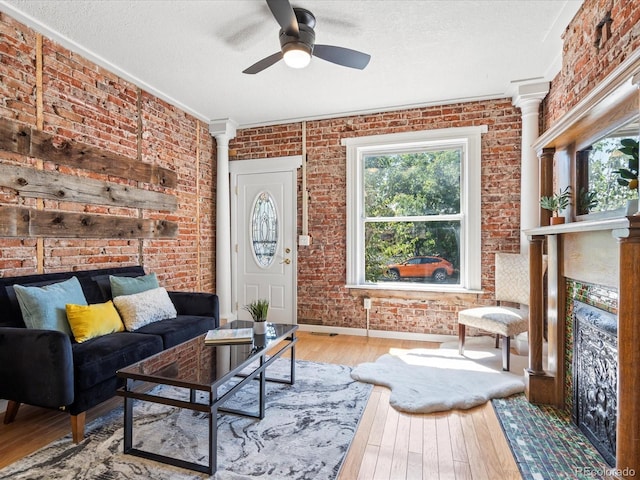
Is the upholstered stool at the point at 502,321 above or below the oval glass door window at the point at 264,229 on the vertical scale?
below

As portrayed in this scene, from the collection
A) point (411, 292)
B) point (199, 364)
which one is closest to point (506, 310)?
point (411, 292)

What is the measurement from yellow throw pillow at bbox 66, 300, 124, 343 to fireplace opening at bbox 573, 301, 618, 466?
311 centimetres

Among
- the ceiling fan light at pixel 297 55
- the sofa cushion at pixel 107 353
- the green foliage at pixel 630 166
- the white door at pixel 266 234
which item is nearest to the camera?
the green foliage at pixel 630 166

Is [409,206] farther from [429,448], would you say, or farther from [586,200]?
[429,448]

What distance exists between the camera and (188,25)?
250cm

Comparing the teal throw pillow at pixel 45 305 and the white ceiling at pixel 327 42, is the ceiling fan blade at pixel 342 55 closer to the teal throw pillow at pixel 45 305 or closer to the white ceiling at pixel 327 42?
the white ceiling at pixel 327 42

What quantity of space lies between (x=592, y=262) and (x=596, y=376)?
2.06ft

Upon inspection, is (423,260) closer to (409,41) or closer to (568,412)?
(568,412)

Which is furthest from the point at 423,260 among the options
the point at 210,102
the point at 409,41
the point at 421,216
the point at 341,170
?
the point at 210,102

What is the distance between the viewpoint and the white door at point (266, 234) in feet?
14.7

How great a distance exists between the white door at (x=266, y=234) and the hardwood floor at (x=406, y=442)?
2.24 m

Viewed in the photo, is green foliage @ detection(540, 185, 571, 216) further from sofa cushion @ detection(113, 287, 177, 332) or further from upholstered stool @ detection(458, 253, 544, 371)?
sofa cushion @ detection(113, 287, 177, 332)

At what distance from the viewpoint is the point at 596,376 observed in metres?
1.87

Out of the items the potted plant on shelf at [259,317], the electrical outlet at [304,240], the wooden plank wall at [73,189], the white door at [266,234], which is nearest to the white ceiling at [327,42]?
the wooden plank wall at [73,189]
